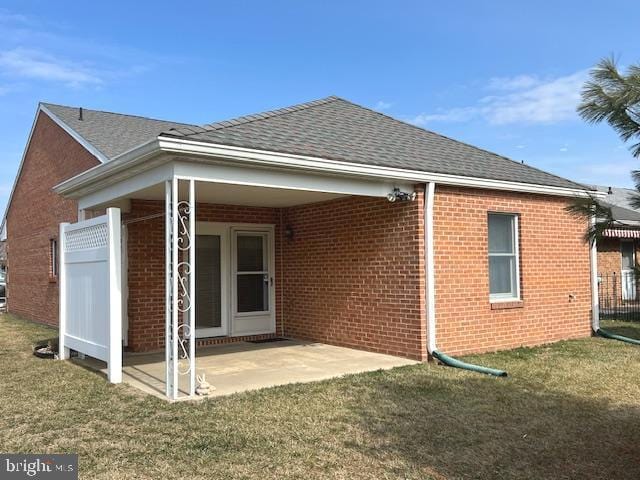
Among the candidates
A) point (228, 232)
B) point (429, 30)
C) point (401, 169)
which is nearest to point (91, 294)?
point (228, 232)

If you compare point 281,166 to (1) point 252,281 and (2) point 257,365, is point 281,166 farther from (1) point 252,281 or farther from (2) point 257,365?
(1) point 252,281

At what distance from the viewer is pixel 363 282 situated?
953cm

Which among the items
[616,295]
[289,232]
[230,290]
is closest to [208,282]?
[230,290]

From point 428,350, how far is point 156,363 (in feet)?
13.5

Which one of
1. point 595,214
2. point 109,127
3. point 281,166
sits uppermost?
point 109,127

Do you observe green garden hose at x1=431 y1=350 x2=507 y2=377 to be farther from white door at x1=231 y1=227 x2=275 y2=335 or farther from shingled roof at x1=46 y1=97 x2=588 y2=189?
white door at x1=231 y1=227 x2=275 y2=335

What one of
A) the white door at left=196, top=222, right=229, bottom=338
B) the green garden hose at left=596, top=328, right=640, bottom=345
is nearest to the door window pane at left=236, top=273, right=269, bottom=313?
the white door at left=196, top=222, right=229, bottom=338

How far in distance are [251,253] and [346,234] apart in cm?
235

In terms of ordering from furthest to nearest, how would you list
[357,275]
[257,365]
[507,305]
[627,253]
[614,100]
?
[627,253], [357,275], [507,305], [257,365], [614,100]

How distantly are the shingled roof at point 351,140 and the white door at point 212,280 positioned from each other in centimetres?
216

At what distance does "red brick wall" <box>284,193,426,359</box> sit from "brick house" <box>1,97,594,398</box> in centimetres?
3

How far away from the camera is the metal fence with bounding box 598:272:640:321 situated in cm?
1598

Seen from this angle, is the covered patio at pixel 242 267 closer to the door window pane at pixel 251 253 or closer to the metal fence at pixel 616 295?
the door window pane at pixel 251 253

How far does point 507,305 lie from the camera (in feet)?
31.2
